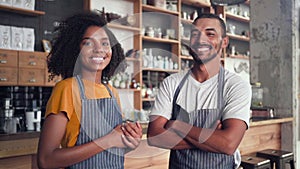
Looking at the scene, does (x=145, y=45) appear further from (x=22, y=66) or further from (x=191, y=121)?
(x=191, y=121)

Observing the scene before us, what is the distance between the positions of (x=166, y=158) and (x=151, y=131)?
88cm

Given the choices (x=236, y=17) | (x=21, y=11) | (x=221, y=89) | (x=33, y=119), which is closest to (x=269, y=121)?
(x=221, y=89)

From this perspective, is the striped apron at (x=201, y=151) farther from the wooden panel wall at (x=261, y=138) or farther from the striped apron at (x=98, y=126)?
the wooden panel wall at (x=261, y=138)

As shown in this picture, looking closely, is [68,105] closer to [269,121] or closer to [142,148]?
[142,148]

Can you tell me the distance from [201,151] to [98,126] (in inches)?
18.0

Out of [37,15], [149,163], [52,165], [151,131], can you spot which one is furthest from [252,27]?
[52,165]

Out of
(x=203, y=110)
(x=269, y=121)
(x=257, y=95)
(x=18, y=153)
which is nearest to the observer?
(x=203, y=110)

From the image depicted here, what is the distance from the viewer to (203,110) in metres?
1.35

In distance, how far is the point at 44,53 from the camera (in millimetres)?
3389

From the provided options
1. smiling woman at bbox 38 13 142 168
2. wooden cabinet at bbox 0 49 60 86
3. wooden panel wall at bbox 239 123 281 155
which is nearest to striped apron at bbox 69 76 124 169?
smiling woman at bbox 38 13 142 168

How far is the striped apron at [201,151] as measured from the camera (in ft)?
4.42

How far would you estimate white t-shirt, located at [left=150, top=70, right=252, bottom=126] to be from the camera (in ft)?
4.38

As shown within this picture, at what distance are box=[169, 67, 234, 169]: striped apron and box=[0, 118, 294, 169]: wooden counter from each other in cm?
15

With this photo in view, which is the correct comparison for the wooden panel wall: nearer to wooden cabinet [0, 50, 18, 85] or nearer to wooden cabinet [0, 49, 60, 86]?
wooden cabinet [0, 49, 60, 86]
